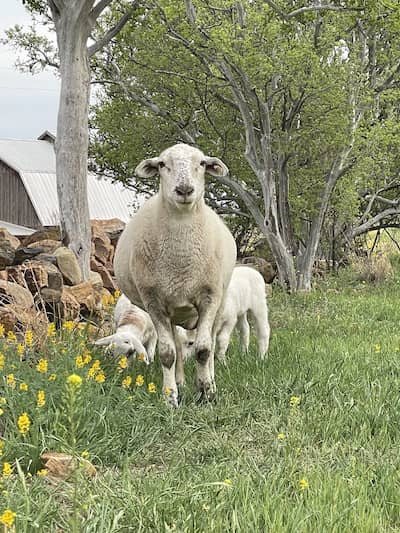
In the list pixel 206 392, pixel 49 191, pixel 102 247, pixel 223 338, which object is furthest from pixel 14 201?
pixel 206 392

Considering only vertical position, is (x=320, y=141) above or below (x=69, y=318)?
above

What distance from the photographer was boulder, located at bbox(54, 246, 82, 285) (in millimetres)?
10398

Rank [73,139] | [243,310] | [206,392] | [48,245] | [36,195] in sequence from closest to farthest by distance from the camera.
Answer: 1. [206,392]
2. [243,310]
3. [73,139]
4. [48,245]
5. [36,195]

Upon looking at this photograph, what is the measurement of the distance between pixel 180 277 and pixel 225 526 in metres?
2.64

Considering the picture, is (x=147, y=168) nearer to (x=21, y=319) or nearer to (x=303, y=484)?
(x=21, y=319)

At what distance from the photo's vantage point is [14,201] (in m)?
28.2

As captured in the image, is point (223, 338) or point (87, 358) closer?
point (87, 358)

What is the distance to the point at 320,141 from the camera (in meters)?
16.0

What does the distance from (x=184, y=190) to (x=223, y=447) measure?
177 cm

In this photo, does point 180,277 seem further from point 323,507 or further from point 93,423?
point 323,507

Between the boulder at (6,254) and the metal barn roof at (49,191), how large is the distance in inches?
625

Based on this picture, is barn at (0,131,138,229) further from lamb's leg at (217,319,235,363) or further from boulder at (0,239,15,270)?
lamb's leg at (217,319,235,363)

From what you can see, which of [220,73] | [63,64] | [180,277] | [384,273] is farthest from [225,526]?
[384,273]

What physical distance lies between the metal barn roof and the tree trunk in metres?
14.6
